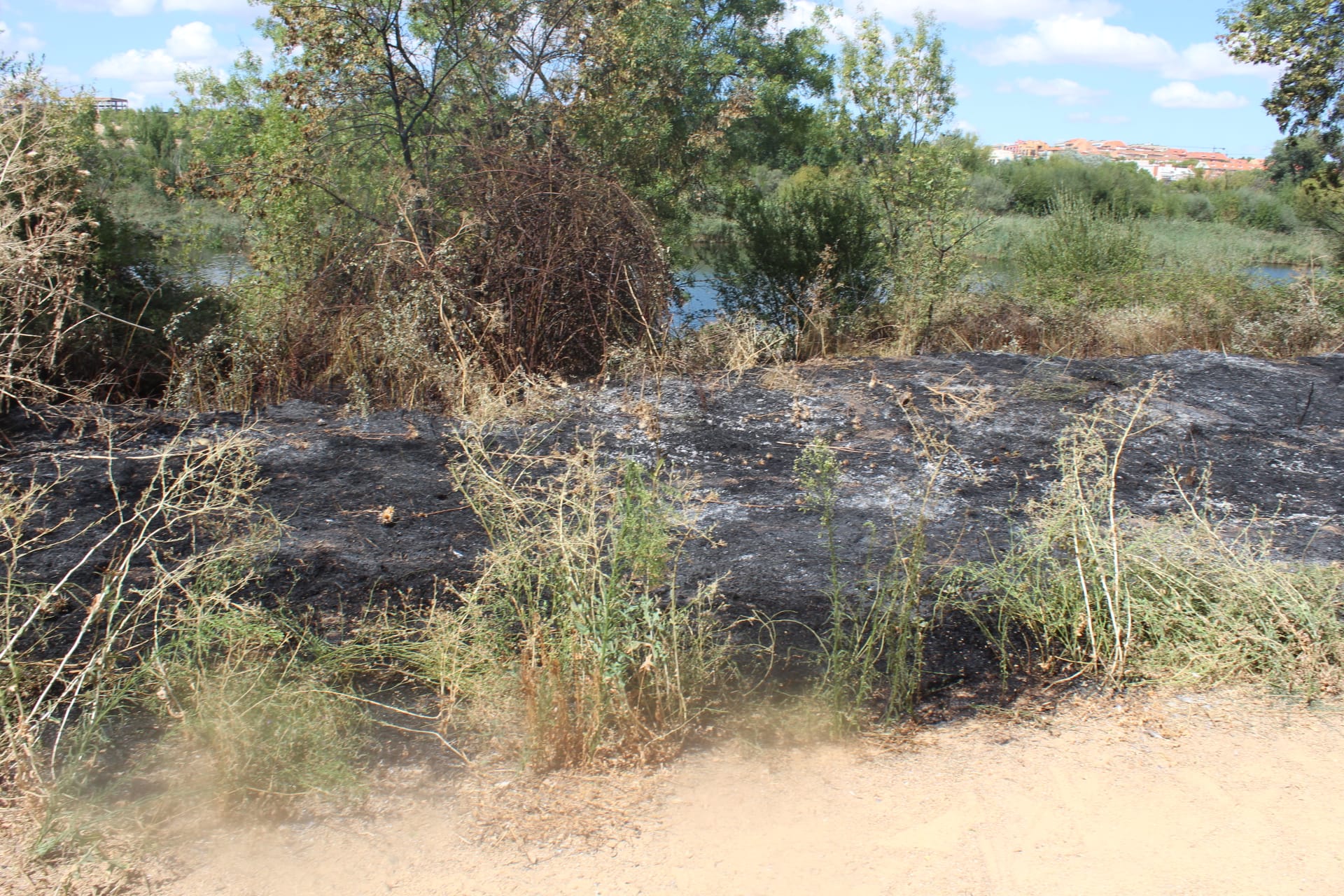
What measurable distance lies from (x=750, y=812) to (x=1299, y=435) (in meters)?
4.57

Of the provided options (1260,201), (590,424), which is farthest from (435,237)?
(1260,201)

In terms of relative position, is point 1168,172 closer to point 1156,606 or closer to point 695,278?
point 695,278

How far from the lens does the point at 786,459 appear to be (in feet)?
17.4

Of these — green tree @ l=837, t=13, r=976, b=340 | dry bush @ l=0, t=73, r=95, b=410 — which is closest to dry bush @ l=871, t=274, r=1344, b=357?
green tree @ l=837, t=13, r=976, b=340

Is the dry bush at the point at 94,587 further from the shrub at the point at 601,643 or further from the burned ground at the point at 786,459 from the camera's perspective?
the shrub at the point at 601,643

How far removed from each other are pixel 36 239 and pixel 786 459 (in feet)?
14.1

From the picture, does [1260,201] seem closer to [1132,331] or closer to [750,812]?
[1132,331]

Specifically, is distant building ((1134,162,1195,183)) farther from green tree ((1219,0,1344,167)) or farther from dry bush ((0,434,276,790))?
dry bush ((0,434,276,790))

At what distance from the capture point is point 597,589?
357cm

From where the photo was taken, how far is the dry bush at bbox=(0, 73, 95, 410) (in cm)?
487

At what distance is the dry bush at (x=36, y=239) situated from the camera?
487cm

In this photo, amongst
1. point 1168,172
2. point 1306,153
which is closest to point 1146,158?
point 1168,172

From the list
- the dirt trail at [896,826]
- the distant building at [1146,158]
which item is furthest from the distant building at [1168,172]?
the dirt trail at [896,826]

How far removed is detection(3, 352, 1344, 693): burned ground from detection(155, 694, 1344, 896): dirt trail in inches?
27.0
